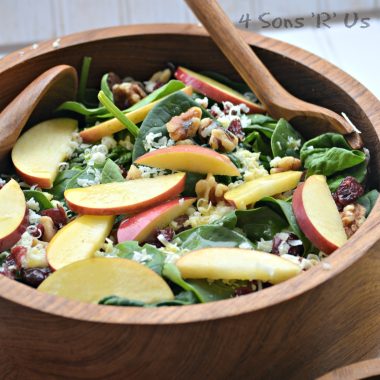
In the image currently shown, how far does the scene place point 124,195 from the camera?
6.65ft

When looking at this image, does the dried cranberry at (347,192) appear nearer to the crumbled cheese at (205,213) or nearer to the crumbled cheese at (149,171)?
the crumbled cheese at (205,213)

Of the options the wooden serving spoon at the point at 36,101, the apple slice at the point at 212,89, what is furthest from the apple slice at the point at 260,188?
the wooden serving spoon at the point at 36,101

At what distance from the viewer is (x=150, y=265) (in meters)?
1.84

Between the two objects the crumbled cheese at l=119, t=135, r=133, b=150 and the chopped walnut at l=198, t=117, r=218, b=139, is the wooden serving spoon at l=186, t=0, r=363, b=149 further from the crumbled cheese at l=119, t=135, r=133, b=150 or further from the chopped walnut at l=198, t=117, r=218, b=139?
the crumbled cheese at l=119, t=135, r=133, b=150

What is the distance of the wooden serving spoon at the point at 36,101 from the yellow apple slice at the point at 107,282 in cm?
57

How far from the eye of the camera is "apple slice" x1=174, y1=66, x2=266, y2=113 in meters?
2.38

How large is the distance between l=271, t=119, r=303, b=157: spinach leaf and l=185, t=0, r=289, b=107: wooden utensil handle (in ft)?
0.36

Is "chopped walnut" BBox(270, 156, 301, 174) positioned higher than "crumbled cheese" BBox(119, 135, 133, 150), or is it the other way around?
"crumbled cheese" BBox(119, 135, 133, 150)

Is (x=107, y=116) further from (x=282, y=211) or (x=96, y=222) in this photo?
(x=282, y=211)

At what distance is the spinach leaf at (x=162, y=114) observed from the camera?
7.15ft

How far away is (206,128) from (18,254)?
1.80 ft

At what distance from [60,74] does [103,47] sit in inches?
8.6

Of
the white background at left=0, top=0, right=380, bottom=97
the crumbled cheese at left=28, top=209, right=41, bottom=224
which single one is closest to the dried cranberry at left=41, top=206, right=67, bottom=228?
the crumbled cheese at left=28, top=209, right=41, bottom=224

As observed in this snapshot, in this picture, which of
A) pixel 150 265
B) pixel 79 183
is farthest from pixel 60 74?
pixel 150 265
